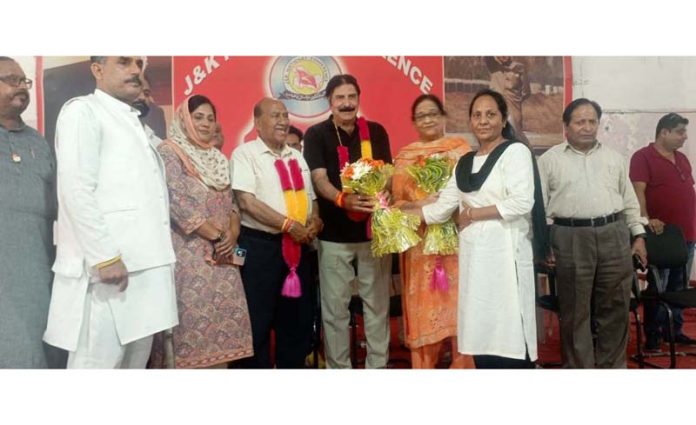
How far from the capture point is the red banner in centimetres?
346

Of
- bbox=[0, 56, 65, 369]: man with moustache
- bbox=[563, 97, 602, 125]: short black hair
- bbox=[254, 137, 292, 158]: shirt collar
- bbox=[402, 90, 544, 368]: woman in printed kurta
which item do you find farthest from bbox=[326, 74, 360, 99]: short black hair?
bbox=[0, 56, 65, 369]: man with moustache

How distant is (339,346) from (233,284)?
0.63 m

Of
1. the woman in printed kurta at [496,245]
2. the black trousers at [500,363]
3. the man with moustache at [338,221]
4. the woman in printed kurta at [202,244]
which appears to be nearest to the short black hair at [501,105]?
the woman in printed kurta at [496,245]

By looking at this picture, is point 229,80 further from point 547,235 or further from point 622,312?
point 622,312

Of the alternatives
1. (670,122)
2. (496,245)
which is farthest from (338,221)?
(670,122)

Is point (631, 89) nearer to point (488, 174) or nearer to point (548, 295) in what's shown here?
point (488, 174)

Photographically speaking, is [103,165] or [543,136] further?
[543,136]

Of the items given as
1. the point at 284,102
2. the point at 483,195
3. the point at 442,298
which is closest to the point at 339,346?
the point at 442,298

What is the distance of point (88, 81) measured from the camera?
132 inches

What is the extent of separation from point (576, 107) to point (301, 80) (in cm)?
140

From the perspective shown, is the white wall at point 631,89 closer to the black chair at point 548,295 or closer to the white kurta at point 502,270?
the white kurta at point 502,270

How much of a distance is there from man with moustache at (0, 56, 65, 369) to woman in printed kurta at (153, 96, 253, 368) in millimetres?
559

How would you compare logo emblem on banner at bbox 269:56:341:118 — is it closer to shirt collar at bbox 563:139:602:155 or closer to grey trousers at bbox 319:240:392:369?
grey trousers at bbox 319:240:392:369

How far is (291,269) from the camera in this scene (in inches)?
137
